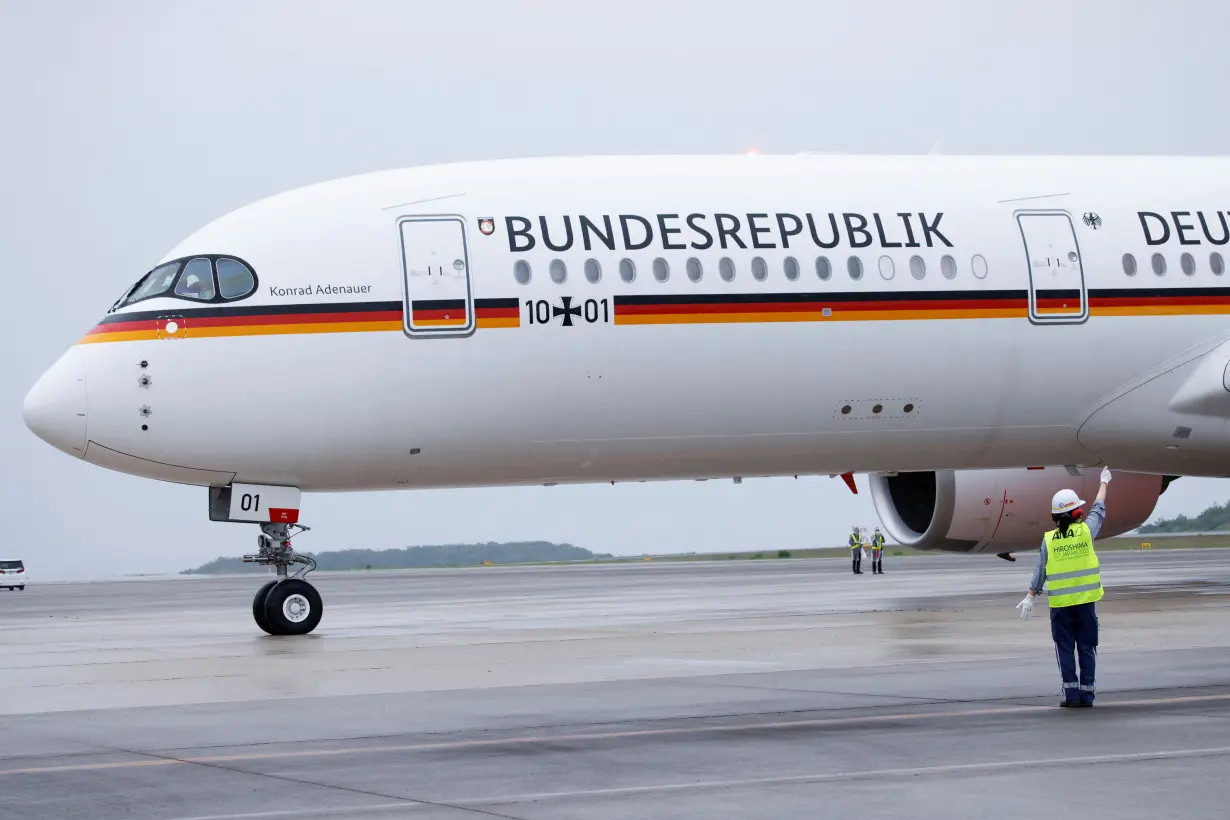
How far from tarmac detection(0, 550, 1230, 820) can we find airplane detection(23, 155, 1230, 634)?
6.43 ft

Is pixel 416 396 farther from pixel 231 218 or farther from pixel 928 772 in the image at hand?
pixel 928 772

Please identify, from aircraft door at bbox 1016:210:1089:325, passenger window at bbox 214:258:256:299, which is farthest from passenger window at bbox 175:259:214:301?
aircraft door at bbox 1016:210:1089:325

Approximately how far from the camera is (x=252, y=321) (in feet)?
59.3

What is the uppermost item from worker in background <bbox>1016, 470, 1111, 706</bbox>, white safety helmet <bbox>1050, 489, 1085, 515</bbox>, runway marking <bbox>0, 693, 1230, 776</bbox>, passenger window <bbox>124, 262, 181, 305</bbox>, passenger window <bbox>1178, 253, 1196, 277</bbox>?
passenger window <bbox>124, 262, 181, 305</bbox>

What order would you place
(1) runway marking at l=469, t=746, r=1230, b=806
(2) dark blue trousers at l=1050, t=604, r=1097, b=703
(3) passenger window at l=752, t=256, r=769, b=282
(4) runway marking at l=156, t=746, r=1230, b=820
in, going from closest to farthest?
1. (4) runway marking at l=156, t=746, r=1230, b=820
2. (1) runway marking at l=469, t=746, r=1230, b=806
3. (2) dark blue trousers at l=1050, t=604, r=1097, b=703
4. (3) passenger window at l=752, t=256, r=769, b=282

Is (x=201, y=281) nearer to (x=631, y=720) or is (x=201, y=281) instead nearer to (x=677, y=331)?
(x=677, y=331)

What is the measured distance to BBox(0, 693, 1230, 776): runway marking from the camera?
914cm

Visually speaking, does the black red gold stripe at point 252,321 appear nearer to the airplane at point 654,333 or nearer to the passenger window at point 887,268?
the airplane at point 654,333

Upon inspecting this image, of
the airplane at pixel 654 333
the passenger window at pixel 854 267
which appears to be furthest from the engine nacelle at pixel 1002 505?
the passenger window at pixel 854 267

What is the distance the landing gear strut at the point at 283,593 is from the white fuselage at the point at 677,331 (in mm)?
654

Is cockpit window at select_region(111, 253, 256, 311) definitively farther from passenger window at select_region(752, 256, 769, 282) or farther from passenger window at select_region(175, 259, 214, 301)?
passenger window at select_region(752, 256, 769, 282)

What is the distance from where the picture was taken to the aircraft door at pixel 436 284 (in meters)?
18.3

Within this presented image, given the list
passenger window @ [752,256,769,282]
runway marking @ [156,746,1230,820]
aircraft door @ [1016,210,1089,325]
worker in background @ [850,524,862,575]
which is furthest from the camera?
worker in background @ [850,524,862,575]

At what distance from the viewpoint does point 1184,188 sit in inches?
840
